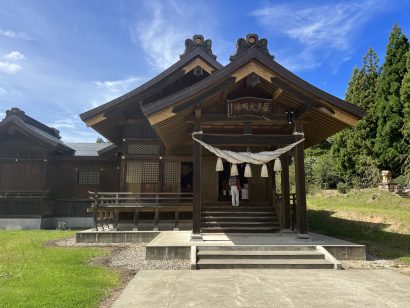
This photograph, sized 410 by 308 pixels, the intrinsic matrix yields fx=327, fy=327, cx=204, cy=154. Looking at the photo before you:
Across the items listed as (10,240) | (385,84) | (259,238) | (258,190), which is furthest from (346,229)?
(385,84)

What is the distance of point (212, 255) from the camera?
8094mm

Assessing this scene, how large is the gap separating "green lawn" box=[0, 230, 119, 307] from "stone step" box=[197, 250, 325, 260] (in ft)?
7.61

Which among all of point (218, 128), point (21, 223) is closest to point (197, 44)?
point (218, 128)

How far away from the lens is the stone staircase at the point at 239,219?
11.4 meters

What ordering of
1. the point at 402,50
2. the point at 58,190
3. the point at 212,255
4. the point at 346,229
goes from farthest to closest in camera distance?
the point at 402,50, the point at 58,190, the point at 346,229, the point at 212,255

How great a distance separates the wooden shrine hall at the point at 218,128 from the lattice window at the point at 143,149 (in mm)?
46

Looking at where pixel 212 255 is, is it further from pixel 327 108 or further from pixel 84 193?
pixel 84 193

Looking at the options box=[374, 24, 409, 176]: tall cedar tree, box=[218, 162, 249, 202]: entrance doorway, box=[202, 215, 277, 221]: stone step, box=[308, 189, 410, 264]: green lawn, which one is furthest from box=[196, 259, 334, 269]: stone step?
box=[374, 24, 409, 176]: tall cedar tree

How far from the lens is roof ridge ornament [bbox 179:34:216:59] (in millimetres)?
15156

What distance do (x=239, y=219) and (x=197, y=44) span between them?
8.30 m

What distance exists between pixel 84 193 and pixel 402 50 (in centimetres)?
2891

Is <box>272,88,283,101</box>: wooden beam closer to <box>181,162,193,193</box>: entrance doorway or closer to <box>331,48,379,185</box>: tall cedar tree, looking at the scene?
<box>181,162,193,193</box>: entrance doorway

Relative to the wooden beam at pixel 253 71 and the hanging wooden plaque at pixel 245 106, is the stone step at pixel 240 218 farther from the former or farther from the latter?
the wooden beam at pixel 253 71

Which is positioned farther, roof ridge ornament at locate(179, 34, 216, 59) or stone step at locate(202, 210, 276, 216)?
roof ridge ornament at locate(179, 34, 216, 59)
